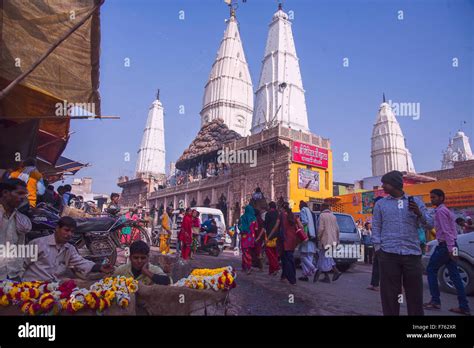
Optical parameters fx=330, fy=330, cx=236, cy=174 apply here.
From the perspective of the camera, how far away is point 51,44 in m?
7.92

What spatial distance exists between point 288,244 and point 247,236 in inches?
55.9

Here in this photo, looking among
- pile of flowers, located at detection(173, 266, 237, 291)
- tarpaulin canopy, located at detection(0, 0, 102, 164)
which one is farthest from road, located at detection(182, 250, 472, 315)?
tarpaulin canopy, located at detection(0, 0, 102, 164)

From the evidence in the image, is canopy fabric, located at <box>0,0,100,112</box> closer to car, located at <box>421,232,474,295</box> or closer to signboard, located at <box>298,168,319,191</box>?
car, located at <box>421,232,474,295</box>

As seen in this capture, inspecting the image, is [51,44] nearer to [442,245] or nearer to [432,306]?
[442,245]

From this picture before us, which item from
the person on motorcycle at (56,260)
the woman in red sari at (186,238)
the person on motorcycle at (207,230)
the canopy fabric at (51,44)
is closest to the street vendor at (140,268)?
the person on motorcycle at (56,260)

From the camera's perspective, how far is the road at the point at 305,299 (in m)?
4.26

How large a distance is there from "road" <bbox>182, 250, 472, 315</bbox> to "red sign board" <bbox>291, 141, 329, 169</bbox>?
15847 millimetres

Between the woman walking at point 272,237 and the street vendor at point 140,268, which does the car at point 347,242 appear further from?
the street vendor at point 140,268

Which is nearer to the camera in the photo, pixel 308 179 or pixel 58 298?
pixel 58 298

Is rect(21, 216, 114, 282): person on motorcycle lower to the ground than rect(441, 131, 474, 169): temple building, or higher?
lower

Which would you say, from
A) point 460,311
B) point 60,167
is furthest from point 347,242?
point 60,167

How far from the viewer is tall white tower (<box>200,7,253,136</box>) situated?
127ft

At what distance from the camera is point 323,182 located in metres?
23.2
